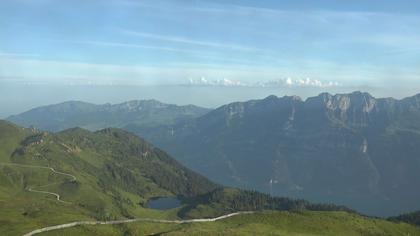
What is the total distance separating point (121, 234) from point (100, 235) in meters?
9.79

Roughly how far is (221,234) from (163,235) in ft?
75.1

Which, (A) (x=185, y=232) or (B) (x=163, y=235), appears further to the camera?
(A) (x=185, y=232)

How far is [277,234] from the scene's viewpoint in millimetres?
195000

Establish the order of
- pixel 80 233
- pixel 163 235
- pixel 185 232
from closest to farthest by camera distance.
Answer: pixel 163 235 → pixel 185 232 → pixel 80 233

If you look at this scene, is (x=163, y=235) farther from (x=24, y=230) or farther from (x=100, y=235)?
(x=24, y=230)

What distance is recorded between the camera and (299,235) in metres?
200

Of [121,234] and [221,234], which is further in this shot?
[121,234]

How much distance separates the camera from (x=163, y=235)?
165750 mm

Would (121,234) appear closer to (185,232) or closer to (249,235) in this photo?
(185,232)

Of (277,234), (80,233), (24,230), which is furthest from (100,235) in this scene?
(277,234)

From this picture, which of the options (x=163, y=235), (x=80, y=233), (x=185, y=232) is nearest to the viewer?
(x=163, y=235)

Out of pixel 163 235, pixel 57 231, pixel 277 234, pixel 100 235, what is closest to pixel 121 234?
pixel 100 235

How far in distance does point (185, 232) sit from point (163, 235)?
14.5m

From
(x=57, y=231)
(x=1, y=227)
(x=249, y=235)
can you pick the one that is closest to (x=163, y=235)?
(x=249, y=235)
